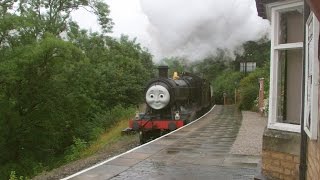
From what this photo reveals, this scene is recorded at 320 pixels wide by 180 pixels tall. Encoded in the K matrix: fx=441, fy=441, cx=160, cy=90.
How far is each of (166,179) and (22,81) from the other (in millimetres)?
15341

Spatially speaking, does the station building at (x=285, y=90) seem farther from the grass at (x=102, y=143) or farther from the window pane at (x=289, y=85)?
the grass at (x=102, y=143)

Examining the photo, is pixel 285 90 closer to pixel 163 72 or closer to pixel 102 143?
pixel 163 72

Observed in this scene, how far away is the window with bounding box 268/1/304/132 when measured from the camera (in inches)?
210

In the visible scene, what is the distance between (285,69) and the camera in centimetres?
550

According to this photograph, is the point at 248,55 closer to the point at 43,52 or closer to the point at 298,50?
the point at 43,52

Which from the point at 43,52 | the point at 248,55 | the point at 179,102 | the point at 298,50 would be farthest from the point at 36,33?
the point at 248,55

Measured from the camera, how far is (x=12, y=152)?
A: 72.2 ft

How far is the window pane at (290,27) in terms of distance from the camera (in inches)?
210

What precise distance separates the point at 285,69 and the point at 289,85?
205mm

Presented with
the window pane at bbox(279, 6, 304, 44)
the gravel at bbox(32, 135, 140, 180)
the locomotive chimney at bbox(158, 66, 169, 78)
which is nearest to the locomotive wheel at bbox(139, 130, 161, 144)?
the gravel at bbox(32, 135, 140, 180)

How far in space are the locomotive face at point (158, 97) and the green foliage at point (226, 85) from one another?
27162mm

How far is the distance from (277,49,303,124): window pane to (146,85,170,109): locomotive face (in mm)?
10481

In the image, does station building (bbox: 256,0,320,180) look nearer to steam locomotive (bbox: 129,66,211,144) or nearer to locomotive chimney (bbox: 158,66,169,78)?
steam locomotive (bbox: 129,66,211,144)

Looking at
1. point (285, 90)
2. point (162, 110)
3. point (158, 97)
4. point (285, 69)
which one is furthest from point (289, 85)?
point (162, 110)
